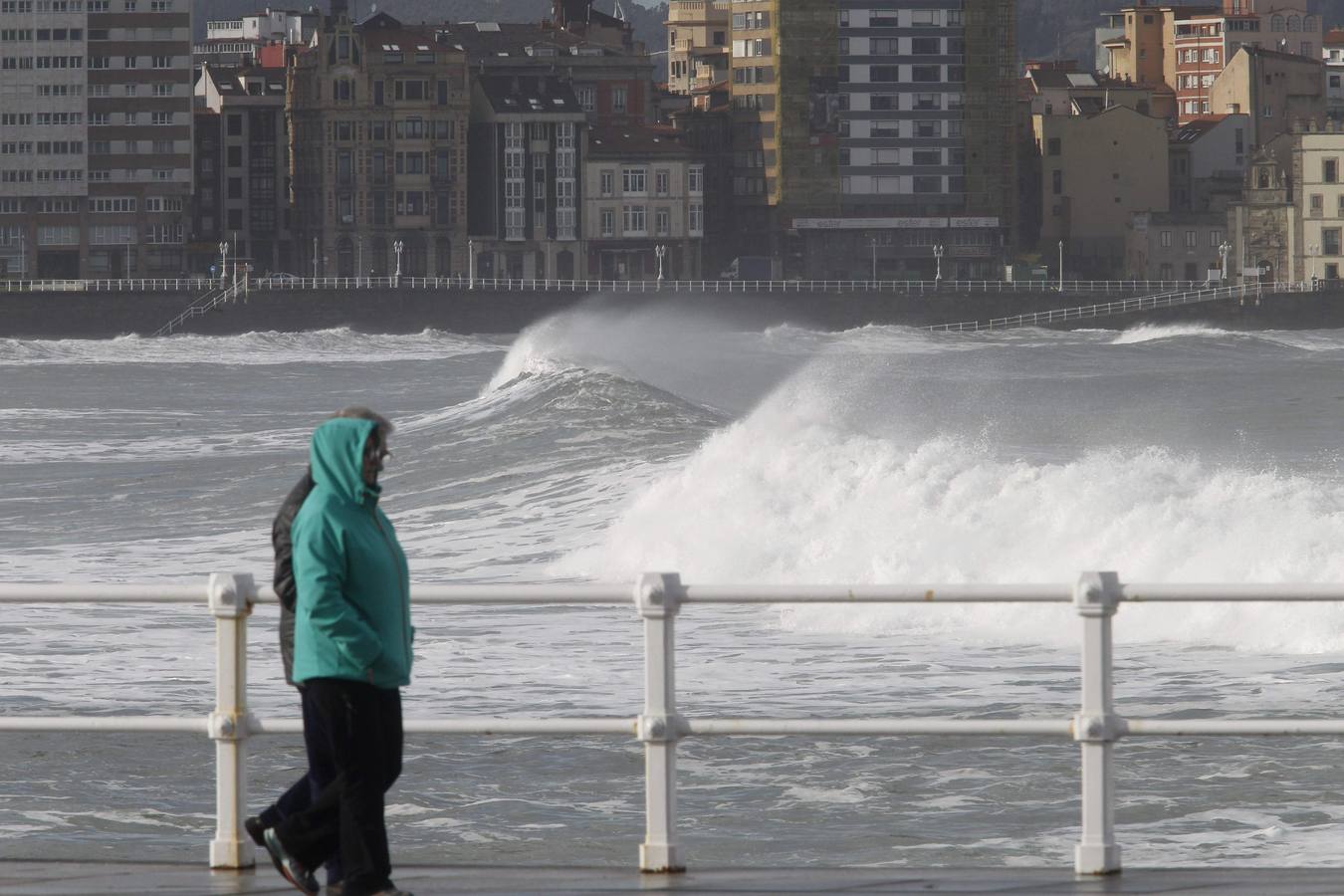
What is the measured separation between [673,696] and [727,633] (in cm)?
951

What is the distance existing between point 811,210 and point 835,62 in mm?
7718

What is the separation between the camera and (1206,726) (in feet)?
18.4

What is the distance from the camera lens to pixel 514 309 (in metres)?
98.8

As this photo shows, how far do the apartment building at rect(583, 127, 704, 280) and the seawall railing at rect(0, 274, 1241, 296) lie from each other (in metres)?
7.43

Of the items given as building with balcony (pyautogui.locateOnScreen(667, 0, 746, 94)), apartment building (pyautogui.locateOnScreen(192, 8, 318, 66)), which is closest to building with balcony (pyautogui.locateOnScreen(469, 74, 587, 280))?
apartment building (pyautogui.locateOnScreen(192, 8, 318, 66))

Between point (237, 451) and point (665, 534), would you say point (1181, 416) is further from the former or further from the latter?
point (665, 534)

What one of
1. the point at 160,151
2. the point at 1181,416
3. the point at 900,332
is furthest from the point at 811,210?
the point at 1181,416

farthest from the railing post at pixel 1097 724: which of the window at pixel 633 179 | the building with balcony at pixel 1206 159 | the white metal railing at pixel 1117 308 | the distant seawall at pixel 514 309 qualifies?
the building with balcony at pixel 1206 159

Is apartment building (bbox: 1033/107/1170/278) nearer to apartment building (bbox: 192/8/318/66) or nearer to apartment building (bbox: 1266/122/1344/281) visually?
apartment building (bbox: 1266/122/1344/281)

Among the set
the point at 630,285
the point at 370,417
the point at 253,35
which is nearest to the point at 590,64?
the point at 630,285

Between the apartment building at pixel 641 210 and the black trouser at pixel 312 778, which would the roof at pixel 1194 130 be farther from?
the black trouser at pixel 312 778

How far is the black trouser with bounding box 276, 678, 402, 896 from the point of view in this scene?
5.61m

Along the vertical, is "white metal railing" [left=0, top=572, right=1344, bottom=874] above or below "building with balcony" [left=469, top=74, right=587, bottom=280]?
below

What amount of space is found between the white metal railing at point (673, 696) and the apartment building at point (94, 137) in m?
107
